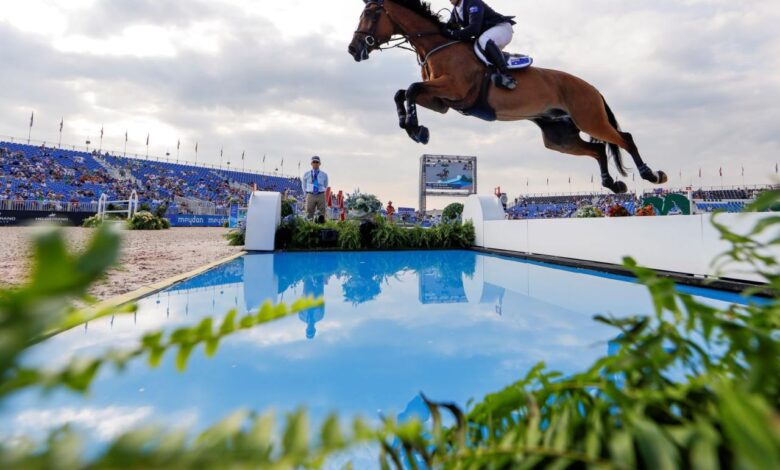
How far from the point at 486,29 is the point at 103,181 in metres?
32.8

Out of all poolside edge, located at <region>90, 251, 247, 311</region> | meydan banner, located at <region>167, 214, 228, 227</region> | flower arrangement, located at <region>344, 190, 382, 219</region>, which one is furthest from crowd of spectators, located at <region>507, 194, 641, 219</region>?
poolside edge, located at <region>90, 251, 247, 311</region>

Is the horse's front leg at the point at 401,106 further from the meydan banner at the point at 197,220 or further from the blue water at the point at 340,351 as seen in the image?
the meydan banner at the point at 197,220

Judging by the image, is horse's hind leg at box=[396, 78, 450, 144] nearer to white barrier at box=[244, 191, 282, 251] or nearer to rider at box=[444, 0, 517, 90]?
rider at box=[444, 0, 517, 90]

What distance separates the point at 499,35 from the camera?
4.49 metres

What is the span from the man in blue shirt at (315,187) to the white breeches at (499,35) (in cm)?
514

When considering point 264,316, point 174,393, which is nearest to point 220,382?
point 174,393

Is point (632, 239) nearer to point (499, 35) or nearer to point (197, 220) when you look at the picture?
point (499, 35)

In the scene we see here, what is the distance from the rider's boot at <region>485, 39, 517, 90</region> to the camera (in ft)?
13.7

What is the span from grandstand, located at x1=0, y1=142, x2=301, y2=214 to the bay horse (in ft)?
75.9

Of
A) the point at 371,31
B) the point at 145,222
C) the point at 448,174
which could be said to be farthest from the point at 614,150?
the point at 448,174

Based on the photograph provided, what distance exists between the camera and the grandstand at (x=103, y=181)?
78.0 ft

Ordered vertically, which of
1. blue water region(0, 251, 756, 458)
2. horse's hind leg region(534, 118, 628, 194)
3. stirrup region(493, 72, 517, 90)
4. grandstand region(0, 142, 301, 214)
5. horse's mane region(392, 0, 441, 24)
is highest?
grandstand region(0, 142, 301, 214)

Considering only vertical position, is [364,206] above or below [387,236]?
above

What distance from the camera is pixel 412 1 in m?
4.58
